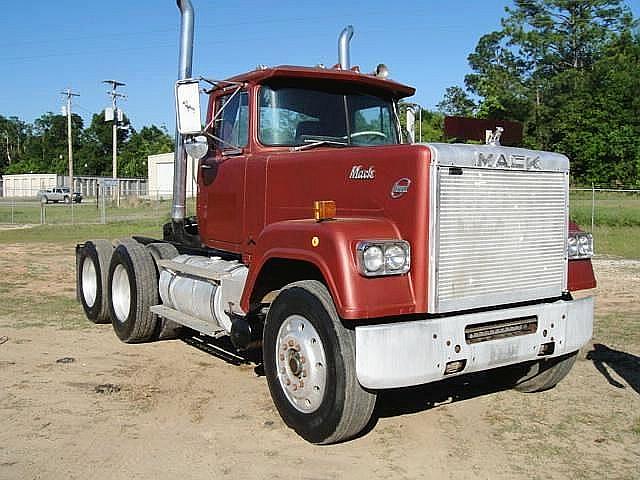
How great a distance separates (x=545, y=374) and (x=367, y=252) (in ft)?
8.33

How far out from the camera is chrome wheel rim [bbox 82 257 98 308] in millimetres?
9664

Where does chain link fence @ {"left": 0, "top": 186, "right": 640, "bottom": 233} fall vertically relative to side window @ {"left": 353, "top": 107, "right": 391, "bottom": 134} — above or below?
below

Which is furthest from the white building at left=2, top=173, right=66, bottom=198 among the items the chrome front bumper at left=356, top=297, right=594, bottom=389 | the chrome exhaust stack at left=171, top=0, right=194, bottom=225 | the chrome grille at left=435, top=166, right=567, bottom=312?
the chrome front bumper at left=356, top=297, right=594, bottom=389

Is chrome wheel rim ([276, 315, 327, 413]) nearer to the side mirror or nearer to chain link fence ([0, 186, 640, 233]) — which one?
the side mirror

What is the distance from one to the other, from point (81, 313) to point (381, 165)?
6.45m

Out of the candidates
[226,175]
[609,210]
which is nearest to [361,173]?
[226,175]

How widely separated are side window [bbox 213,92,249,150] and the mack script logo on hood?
151 cm

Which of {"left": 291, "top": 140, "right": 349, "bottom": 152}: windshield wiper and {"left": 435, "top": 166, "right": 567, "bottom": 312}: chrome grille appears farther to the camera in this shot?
{"left": 291, "top": 140, "right": 349, "bottom": 152}: windshield wiper

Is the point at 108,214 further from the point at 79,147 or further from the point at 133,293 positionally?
the point at 79,147

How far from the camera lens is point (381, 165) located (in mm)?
5203

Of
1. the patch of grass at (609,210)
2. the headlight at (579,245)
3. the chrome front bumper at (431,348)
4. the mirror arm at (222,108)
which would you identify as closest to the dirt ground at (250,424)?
the chrome front bumper at (431,348)

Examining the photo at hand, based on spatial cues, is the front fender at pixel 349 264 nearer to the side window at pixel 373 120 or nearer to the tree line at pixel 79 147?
the side window at pixel 373 120

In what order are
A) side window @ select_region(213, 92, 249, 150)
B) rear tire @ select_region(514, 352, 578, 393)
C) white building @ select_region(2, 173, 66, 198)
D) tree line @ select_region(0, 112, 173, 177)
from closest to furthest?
1. rear tire @ select_region(514, 352, 578, 393)
2. side window @ select_region(213, 92, 249, 150)
3. white building @ select_region(2, 173, 66, 198)
4. tree line @ select_region(0, 112, 173, 177)

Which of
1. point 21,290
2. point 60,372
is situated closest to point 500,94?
point 21,290
